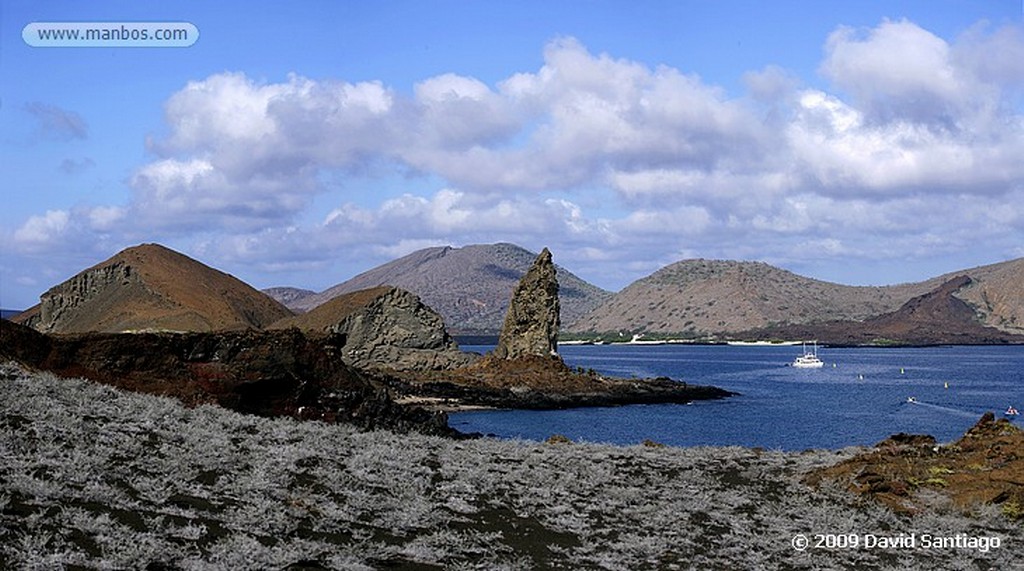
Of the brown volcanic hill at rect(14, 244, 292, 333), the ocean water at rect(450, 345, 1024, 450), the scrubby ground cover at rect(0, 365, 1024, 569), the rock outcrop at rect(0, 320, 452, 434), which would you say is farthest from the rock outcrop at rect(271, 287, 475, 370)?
the scrubby ground cover at rect(0, 365, 1024, 569)

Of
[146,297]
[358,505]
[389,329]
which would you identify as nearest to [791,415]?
[389,329]

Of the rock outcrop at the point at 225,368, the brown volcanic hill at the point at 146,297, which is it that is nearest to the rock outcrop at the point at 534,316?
the brown volcanic hill at the point at 146,297

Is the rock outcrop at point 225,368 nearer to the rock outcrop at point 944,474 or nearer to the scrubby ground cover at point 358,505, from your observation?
the scrubby ground cover at point 358,505

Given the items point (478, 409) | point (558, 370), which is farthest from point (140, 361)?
point (558, 370)

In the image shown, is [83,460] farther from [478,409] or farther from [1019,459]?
[478,409]

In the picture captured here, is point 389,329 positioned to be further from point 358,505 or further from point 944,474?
point 358,505

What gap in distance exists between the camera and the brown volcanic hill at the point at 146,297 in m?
→ 103

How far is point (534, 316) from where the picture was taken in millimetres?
110750

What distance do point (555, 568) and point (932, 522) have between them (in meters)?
9.24

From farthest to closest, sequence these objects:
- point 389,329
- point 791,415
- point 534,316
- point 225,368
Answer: point 389,329
point 534,316
point 791,415
point 225,368

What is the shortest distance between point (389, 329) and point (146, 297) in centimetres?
2891

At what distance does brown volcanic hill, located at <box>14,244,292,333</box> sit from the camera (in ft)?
339

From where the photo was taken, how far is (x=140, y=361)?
23.2m

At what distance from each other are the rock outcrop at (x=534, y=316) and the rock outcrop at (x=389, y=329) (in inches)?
284
